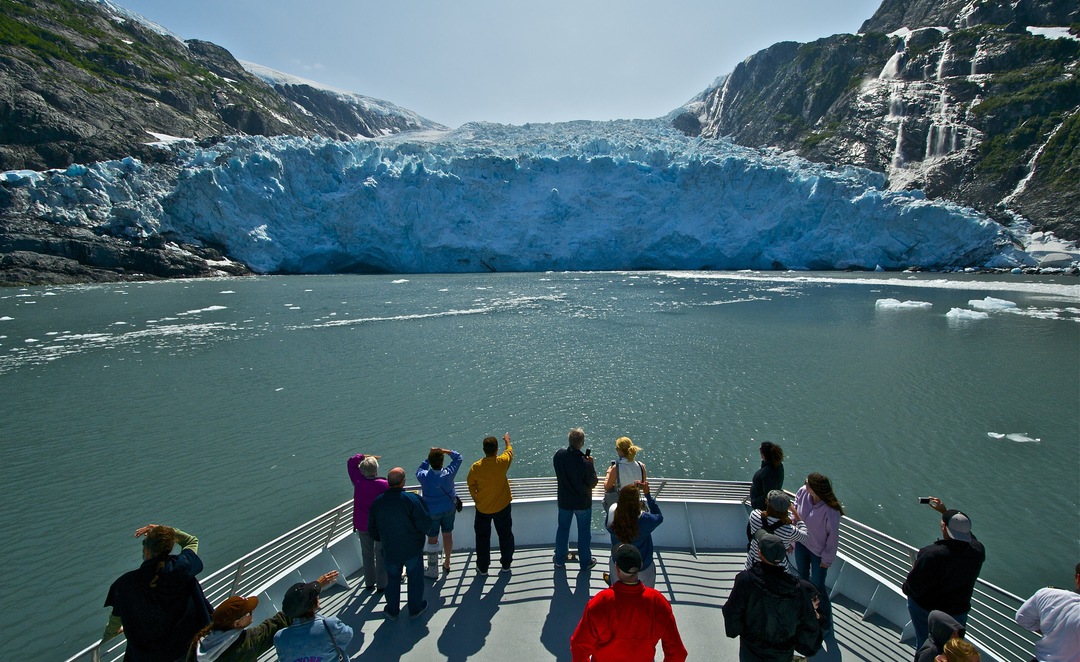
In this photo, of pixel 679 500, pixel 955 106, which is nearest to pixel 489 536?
pixel 679 500

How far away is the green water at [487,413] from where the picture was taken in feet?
21.7

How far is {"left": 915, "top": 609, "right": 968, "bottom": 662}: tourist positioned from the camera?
2.46m

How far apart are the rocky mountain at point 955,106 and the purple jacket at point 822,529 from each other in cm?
5562

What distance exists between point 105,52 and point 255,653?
78.9 metres

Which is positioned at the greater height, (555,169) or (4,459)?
(555,169)

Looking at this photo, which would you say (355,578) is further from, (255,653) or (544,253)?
(544,253)

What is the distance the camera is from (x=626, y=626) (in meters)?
2.33

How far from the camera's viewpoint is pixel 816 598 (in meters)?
2.69

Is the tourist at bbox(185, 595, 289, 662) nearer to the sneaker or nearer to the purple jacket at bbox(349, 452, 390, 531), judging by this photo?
the sneaker

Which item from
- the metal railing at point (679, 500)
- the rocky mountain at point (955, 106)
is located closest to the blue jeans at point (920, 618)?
the metal railing at point (679, 500)

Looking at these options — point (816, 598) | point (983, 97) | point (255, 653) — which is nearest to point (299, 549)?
point (255, 653)

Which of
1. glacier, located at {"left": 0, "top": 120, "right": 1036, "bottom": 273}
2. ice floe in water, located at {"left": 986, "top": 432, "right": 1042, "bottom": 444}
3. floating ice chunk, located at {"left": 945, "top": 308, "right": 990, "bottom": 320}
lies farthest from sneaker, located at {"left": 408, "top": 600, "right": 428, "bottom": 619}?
glacier, located at {"left": 0, "top": 120, "right": 1036, "bottom": 273}

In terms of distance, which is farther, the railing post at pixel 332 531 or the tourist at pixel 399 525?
the railing post at pixel 332 531

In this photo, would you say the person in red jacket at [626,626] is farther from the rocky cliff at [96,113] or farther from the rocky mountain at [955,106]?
the rocky mountain at [955,106]
